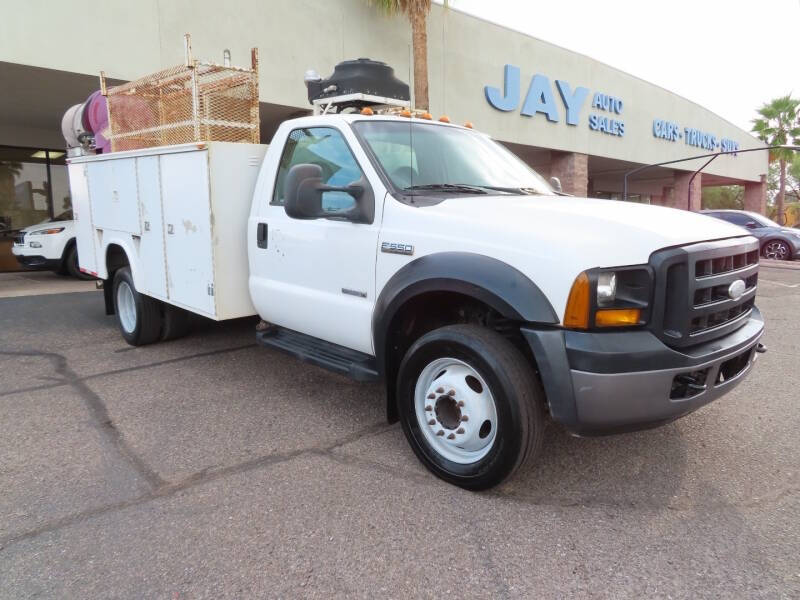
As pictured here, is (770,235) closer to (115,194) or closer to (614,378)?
(614,378)

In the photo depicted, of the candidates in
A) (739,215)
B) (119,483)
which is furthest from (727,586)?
(739,215)

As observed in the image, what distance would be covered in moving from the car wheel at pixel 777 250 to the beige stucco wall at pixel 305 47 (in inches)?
239

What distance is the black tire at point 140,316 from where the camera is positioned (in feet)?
18.5

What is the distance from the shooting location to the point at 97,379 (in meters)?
4.85

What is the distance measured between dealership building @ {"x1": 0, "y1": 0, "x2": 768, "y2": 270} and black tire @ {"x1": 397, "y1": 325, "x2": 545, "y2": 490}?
20.1 feet

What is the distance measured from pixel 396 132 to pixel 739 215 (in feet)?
51.8

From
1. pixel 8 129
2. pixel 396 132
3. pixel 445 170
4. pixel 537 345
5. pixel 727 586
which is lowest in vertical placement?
pixel 727 586

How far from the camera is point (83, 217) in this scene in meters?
6.44

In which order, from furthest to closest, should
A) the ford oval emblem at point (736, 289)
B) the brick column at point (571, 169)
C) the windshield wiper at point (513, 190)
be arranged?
the brick column at point (571, 169)
the windshield wiper at point (513, 190)
the ford oval emblem at point (736, 289)

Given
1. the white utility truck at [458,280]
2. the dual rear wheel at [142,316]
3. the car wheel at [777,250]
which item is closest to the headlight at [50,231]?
the dual rear wheel at [142,316]

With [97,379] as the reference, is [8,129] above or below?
above

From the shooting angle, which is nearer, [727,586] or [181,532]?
[727,586]

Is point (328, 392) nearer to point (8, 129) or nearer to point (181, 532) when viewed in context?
point (181, 532)

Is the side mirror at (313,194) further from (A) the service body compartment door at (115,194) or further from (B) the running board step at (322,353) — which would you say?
(A) the service body compartment door at (115,194)
